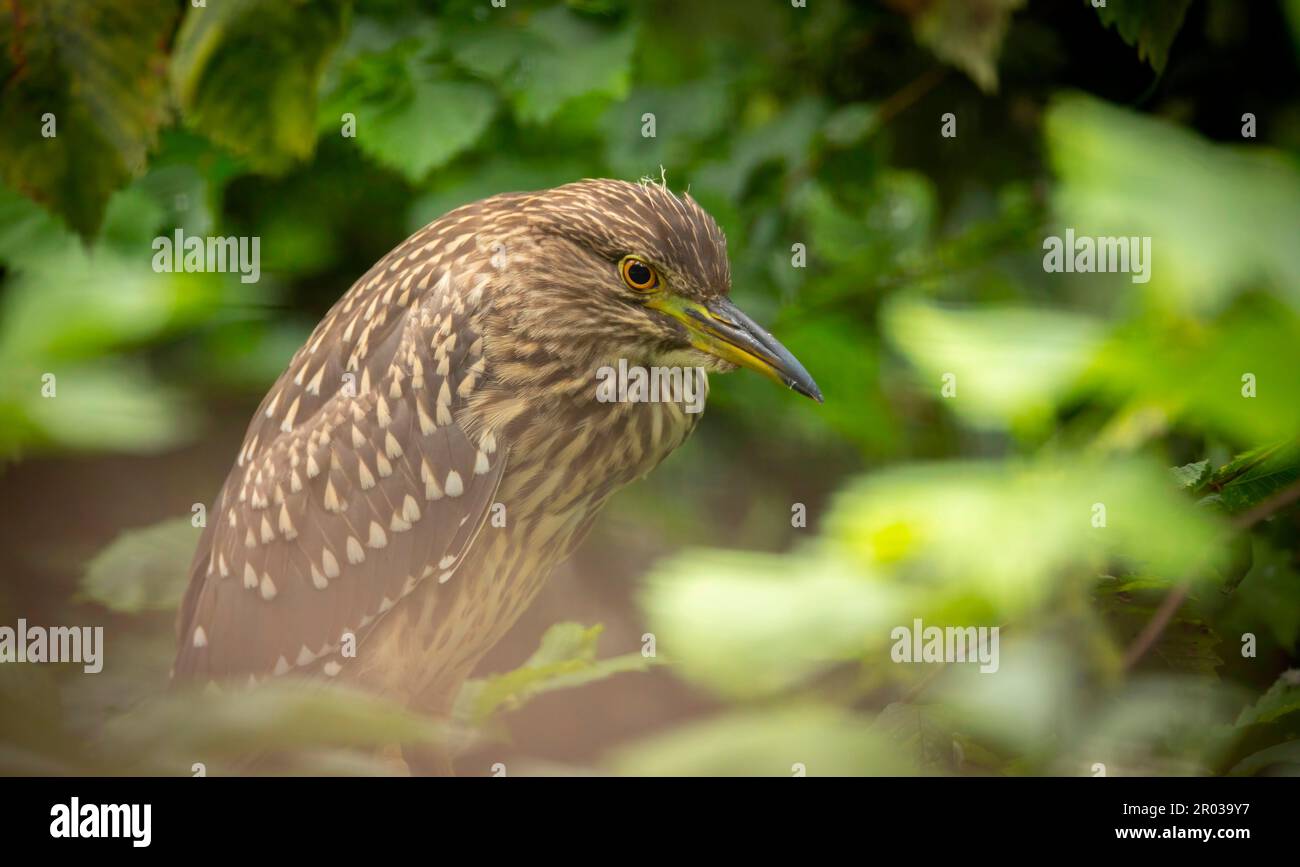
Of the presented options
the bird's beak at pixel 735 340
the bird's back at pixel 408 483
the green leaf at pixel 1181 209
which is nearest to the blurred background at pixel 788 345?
the green leaf at pixel 1181 209

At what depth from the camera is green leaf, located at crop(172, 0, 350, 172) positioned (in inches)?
68.8

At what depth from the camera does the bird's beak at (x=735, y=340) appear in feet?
8.00

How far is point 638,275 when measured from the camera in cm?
272

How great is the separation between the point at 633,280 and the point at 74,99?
1.30 meters

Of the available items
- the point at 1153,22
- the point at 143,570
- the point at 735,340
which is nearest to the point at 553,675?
the point at 735,340

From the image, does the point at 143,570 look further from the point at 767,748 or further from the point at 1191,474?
the point at 1191,474

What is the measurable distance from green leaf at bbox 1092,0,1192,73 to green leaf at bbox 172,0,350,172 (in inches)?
→ 50.9

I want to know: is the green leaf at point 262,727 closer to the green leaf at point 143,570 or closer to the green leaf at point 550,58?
the green leaf at point 143,570

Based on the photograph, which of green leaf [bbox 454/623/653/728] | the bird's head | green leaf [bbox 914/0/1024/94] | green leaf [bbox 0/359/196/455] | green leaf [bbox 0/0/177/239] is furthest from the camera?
the bird's head

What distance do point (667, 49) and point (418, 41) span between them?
609mm

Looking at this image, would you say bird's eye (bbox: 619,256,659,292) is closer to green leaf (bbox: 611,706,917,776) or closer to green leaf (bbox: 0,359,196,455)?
green leaf (bbox: 0,359,196,455)

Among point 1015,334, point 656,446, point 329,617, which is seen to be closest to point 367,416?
point 329,617

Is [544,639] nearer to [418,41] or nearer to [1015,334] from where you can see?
[1015,334]

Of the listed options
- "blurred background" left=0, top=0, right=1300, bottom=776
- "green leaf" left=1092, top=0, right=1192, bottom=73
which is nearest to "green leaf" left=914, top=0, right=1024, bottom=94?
"blurred background" left=0, top=0, right=1300, bottom=776
